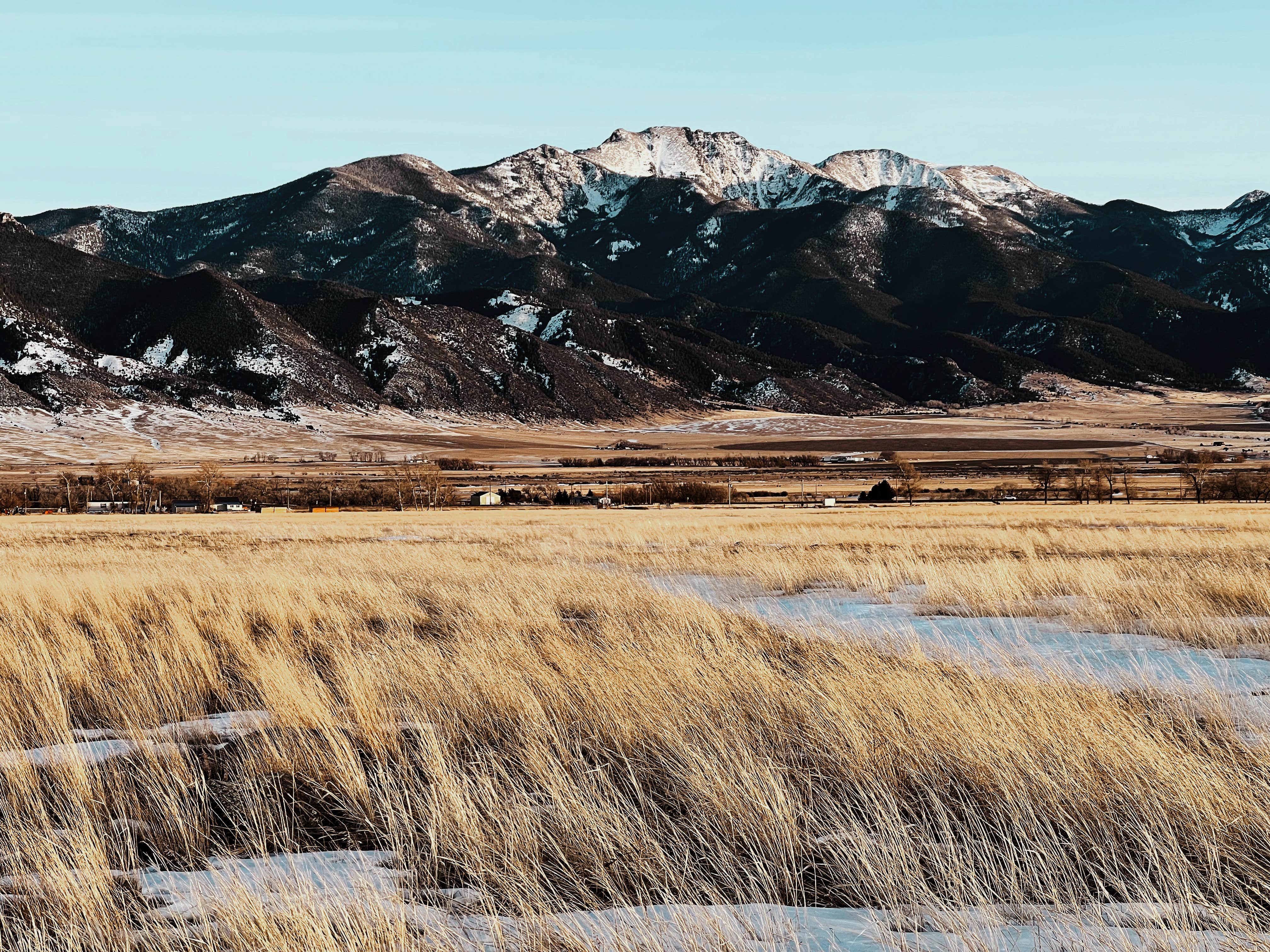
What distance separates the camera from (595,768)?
5609 mm

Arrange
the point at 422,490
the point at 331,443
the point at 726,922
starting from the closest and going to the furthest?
the point at 726,922 → the point at 422,490 → the point at 331,443

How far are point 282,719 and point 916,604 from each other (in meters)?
8.98

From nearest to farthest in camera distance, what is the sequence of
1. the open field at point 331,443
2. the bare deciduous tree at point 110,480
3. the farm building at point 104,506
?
the farm building at point 104,506, the bare deciduous tree at point 110,480, the open field at point 331,443

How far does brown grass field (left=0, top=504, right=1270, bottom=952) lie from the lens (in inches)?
162

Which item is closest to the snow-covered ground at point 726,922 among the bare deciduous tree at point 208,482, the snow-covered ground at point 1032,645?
the snow-covered ground at point 1032,645

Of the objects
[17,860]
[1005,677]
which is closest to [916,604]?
[1005,677]

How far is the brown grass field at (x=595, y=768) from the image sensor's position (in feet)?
13.5

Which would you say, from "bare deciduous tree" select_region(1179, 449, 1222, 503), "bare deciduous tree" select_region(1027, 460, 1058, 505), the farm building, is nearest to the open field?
"bare deciduous tree" select_region(1027, 460, 1058, 505)

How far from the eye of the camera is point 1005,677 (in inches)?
304

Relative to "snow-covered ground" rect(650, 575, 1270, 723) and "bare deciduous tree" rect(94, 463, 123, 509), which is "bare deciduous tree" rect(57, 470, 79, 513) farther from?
"snow-covered ground" rect(650, 575, 1270, 723)

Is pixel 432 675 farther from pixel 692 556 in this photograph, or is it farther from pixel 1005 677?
pixel 692 556

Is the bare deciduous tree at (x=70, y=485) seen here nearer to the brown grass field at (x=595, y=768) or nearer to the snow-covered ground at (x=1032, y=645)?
the brown grass field at (x=595, y=768)

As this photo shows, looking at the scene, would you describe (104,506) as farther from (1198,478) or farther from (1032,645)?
(1032,645)

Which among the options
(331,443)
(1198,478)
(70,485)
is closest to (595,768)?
(1198,478)
